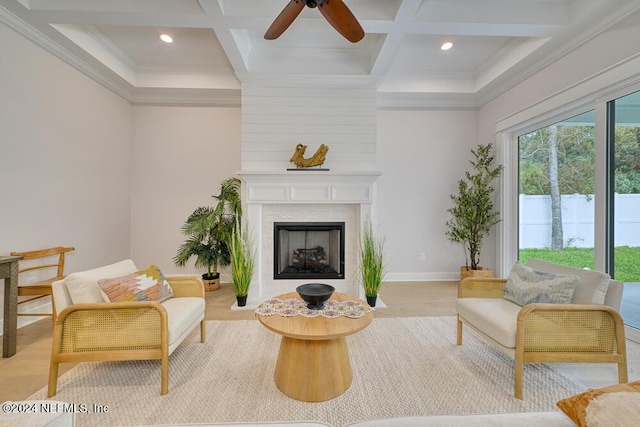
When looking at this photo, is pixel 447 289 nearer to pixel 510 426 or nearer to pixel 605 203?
pixel 605 203

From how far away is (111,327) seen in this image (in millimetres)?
1761

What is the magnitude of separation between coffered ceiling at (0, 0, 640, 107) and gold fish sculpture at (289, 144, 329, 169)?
3.05 feet

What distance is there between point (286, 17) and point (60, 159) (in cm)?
307

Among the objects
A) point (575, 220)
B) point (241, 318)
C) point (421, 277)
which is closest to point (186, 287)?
point (241, 318)

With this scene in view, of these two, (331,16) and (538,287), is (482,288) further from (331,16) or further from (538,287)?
(331,16)

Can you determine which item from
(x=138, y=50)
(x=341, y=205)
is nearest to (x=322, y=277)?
(x=341, y=205)

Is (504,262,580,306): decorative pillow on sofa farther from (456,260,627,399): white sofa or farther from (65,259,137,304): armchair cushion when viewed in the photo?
(65,259,137,304): armchair cushion

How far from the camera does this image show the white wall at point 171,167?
429 cm

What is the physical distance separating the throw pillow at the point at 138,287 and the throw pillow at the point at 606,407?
2409 millimetres

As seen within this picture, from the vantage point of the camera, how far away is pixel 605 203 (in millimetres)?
2615

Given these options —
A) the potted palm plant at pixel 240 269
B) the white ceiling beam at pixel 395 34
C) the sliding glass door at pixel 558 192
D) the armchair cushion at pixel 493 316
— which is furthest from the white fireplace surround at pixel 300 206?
the sliding glass door at pixel 558 192

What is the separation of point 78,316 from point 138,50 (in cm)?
337

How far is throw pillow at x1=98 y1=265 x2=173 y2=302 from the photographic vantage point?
1.91m

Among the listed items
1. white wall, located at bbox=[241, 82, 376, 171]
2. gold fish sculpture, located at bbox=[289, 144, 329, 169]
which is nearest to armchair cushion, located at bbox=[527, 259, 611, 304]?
white wall, located at bbox=[241, 82, 376, 171]
